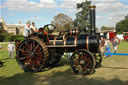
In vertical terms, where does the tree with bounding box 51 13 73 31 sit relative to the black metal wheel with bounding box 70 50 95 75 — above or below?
above

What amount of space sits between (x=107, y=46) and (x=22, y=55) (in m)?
6.57

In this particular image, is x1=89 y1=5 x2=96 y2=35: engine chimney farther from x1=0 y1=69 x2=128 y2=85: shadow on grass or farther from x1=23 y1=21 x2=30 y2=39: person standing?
x1=23 y1=21 x2=30 y2=39: person standing

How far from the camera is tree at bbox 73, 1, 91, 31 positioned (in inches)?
1624

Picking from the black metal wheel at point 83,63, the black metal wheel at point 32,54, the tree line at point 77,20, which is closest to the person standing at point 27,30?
the black metal wheel at point 32,54

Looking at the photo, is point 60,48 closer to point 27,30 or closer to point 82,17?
point 27,30

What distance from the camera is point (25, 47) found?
21.5 feet

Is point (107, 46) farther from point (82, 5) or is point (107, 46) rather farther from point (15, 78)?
point (82, 5)

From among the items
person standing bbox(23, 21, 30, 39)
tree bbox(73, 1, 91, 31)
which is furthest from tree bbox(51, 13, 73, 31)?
person standing bbox(23, 21, 30, 39)

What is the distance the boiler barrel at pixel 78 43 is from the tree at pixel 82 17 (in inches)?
1372

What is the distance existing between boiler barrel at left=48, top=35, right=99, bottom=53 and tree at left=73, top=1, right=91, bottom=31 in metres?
34.8

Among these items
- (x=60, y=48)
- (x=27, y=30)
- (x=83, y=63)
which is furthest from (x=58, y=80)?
(x=27, y=30)

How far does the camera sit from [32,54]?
20.7ft

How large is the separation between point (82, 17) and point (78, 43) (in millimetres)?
37399

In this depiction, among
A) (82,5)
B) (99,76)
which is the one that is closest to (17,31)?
(82,5)
